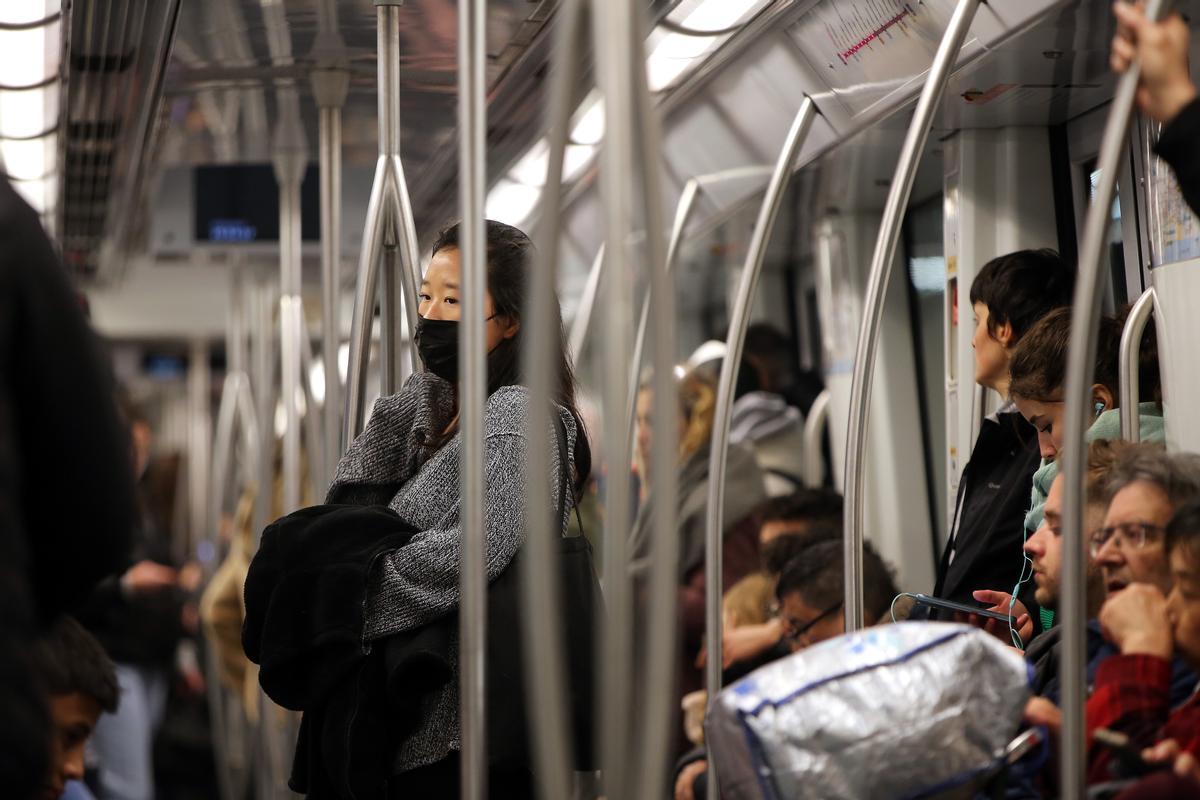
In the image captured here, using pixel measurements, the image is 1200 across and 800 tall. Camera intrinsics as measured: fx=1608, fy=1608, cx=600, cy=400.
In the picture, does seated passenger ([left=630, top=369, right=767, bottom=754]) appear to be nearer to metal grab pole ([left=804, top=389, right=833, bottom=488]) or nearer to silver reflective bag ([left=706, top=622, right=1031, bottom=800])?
metal grab pole ([left=804, top=389, right=833, bottom=488])

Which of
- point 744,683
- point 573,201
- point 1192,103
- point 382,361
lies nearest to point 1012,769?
point 744,683

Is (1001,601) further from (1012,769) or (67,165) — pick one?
(67,165)

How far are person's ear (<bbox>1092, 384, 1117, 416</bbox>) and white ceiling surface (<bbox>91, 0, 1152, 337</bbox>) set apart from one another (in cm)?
75

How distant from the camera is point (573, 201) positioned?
6.81 metres

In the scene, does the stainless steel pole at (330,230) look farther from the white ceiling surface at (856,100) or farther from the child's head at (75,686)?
the white ceiling surface at (856,100)

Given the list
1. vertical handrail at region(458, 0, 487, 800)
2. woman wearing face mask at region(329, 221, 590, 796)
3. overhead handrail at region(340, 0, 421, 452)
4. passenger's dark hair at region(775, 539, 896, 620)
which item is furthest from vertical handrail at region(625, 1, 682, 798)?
passenger's dark hair at region(775, 539, 896, 620)

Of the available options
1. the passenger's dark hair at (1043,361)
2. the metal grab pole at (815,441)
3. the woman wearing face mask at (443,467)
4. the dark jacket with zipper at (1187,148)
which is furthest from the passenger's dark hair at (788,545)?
the dark jacket with zipper at (1187,148)

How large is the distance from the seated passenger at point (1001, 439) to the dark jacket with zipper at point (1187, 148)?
1370mm

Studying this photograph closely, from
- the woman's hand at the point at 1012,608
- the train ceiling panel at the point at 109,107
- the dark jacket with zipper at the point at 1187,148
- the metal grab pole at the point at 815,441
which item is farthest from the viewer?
the metal grab pole at the point at 815,441

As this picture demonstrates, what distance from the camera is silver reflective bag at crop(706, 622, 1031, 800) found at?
2055mm

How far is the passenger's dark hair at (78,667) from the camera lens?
3.38 meters

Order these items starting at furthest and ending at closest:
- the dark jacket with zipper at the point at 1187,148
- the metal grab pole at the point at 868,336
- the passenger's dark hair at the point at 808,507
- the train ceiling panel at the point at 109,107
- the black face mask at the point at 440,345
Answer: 1. the passenger's dark hair at the point at 808,507
2. the train ceiling panel at the point at 109,107
3. the metal grab pole at the point at 868,336
4. the black face mask at the point at 440,345
5. the dark jacket with zipper at the point at 1187,148

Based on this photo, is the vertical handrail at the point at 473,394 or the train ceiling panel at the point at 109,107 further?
the train ceiling panel at the point at 109,107

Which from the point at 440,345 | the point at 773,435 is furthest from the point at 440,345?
the point at 773,435
